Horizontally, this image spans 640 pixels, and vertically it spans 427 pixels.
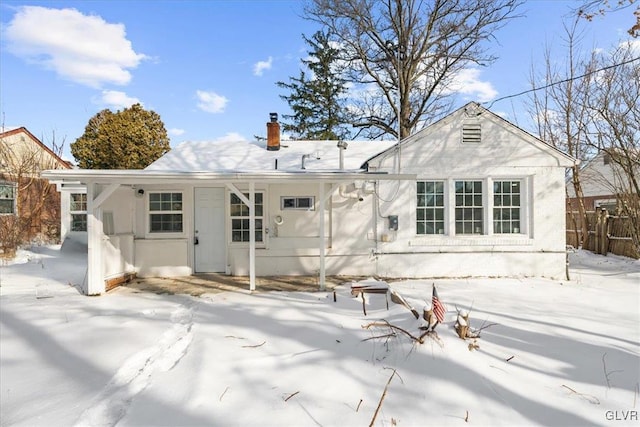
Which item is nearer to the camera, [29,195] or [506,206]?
[506,206]

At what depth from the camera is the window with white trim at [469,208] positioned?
8.74 m

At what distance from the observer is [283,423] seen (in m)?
2.79

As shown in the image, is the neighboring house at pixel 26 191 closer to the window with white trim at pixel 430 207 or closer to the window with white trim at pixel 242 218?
the window with white trim at pixel 242 218

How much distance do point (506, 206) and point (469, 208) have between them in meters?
1.00

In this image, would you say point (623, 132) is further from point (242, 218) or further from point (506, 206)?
point (242, 218)

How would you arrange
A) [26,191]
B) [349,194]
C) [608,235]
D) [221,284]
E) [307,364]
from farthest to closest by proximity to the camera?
[26,191] < [608,235] < [349,194] < [221,284] < [307,364]

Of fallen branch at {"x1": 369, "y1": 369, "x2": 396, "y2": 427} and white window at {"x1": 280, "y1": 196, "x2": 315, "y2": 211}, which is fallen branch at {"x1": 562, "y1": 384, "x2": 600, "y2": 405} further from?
white window at {"x1": 280, "y1": 196, "x2": 315, "y2": 211}

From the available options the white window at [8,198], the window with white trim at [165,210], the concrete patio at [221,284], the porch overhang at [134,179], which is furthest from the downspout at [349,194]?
the white window at [8,198]

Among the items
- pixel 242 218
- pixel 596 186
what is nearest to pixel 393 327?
pixel 242 218

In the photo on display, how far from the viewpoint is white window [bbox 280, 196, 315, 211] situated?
8852mm

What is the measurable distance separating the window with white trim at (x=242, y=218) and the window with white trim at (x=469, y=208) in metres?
5.18

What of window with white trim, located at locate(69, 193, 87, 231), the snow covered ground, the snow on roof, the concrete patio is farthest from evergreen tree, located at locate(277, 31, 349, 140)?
the snow covered ground

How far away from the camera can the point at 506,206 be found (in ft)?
28.9

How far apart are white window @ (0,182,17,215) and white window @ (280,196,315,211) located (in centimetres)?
1238
